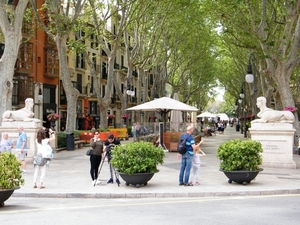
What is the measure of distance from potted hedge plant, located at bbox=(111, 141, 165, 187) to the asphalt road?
1.24m

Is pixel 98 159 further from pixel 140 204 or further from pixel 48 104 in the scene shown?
pixel 48 104

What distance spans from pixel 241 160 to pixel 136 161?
2842 mm

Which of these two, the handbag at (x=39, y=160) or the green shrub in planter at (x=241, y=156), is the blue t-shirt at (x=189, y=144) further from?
the handbag at (x=39, y=160)

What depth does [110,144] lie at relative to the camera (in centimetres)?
1263

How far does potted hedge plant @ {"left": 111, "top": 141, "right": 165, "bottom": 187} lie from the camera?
11547 millimetres

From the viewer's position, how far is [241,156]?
11.9 m

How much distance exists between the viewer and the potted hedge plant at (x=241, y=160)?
11.9 meters

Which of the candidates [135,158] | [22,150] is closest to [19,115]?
[22,150]

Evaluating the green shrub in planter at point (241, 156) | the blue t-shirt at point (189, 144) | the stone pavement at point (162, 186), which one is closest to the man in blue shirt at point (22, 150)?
the stone pavement at point (162, 186)

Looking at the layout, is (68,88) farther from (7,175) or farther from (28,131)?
(7,175)

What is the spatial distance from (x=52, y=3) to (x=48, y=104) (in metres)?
21.4

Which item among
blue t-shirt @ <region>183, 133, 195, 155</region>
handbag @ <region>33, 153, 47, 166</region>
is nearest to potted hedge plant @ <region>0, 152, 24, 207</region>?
handbag @ <region>33, 153, 47, 166</region>

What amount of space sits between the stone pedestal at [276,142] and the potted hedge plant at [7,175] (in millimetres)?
10001

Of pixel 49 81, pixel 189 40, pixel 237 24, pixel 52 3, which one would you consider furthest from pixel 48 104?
pixel 237 24
